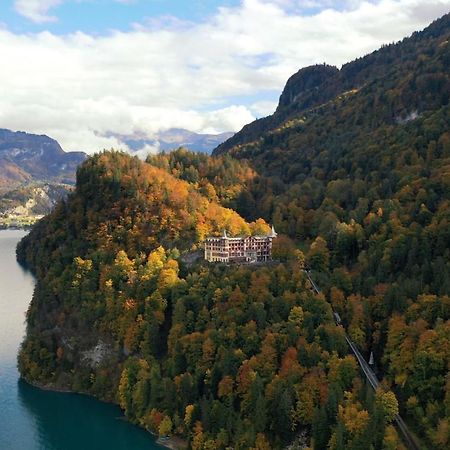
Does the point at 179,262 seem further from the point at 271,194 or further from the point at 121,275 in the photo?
the point at 271,194

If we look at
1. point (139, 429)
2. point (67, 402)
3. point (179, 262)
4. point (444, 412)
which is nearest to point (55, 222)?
point (179, 262)

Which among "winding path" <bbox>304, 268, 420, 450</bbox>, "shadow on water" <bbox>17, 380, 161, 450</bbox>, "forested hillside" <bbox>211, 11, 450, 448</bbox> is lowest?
"shadow on water" <bbox>17, 380, 161, 450</bbox>

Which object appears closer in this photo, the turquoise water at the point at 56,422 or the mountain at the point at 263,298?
the mountain at the point at 263,298

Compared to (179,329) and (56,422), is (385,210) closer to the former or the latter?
(179,329)

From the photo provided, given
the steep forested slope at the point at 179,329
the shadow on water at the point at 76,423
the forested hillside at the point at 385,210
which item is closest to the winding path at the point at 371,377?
the forested hillside at the point at 385,210

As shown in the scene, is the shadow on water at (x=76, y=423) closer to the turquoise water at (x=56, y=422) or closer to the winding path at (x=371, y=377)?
the turquoise water at (x=56, y=422)

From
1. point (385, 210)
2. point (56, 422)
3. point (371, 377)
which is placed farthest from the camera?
point (385, 210)

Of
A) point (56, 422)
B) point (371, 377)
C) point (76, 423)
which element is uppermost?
point (371, 377)

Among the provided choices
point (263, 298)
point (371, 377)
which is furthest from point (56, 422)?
point (371, 377)

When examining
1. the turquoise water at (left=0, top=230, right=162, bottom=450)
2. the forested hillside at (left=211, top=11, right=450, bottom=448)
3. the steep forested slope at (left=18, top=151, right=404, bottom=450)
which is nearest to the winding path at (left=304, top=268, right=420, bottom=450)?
the forested hillside at (left=211, top=11, right=450, bottom=448)

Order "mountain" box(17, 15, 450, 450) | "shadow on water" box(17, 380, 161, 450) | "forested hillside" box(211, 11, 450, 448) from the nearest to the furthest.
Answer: "mountain" box(17, 15, 450, 450), "forested hillside" box(211, 11, 450, 448), "shadow on water" box(17, 380, 161, 450)

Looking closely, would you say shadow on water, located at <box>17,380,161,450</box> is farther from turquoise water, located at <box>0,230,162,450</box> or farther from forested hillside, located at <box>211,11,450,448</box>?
forested hillside, located at <box>211,11,450,448</box>
